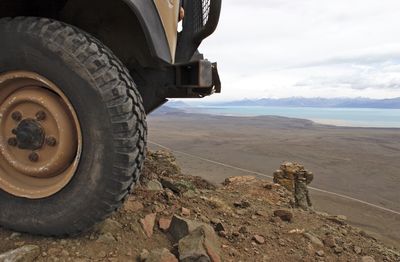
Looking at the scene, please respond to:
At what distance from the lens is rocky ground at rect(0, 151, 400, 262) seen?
2762 mm

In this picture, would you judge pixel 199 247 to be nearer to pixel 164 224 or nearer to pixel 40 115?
pixel 164 224

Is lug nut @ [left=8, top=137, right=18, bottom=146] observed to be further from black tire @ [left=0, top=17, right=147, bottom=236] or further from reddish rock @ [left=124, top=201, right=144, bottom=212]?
reddish rock @ [left=124, top=201, right=144, bottom=212]

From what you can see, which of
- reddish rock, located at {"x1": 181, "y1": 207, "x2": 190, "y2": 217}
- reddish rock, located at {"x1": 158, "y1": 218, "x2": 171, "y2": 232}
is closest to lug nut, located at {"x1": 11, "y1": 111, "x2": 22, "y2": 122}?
reddish rock, located at {"x1": 158, "y1": 218, "x2": 171, "y2": 232}

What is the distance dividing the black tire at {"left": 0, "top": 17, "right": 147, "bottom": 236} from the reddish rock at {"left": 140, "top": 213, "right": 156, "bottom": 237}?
705 mm

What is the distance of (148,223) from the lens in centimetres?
335

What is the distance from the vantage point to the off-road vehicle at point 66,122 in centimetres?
249

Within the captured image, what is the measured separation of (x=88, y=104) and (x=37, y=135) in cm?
43

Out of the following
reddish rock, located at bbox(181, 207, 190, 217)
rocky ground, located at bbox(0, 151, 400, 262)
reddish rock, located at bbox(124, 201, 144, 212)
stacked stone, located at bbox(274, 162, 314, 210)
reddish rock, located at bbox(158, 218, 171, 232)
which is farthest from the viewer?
stacked stone, located at bbox(274, 162, 314, 210)

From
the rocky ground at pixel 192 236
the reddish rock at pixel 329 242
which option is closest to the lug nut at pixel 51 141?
the rocky ground at pixel 192 236

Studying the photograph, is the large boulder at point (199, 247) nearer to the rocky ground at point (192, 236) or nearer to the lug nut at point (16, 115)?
the rocky ground at point (192, 236)

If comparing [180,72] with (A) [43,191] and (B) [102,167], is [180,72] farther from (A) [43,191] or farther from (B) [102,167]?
(A) [43,191]

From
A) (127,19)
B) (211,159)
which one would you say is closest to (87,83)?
(127,19)

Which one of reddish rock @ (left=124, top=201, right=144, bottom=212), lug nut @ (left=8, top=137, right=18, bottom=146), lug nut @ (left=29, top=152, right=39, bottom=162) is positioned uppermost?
lug nut @ (left=8, top=137, right=18, bottom=146)

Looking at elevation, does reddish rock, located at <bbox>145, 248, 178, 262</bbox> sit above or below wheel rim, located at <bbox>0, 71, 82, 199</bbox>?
below
